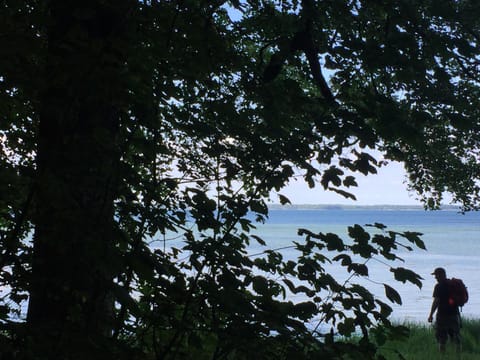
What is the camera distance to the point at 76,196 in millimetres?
3229

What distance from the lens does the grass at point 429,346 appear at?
527 inches

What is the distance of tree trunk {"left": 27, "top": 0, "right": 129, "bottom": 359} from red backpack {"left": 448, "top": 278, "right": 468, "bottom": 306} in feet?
36.2

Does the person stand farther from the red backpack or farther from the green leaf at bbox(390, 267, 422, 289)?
the green leaf at bbox(390, 267, 422, 289)

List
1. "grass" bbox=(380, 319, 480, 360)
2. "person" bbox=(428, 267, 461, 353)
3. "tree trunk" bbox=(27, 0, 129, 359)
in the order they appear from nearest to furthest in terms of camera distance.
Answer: "tree trunk" bbox=(27, 0, 129, 359) < "person" bbox=(428, 267, 461, 353) < "grass" bbox=(380, 319, 480, 360)

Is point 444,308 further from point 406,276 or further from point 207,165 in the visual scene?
point 406,276

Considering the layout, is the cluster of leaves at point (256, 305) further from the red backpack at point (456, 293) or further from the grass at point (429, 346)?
the red backpack at point (456, 293)

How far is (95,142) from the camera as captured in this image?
309 centimetres

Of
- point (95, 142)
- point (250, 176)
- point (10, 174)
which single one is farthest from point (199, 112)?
point (10, 174)

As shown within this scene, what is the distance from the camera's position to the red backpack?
512 inches

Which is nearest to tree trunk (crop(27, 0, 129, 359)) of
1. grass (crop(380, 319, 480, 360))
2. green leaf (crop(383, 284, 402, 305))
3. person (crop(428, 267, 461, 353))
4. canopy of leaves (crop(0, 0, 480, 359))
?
canopy of leaves (crop(0, 0, 480, 359))

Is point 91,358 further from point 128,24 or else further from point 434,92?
point 434,92

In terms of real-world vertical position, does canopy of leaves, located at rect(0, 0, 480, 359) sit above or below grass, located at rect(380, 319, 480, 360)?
above

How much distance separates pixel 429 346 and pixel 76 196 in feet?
43.9

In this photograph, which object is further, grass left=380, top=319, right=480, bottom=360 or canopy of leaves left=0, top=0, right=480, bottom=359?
grass left=380, top=319, right=480, bottom=360
